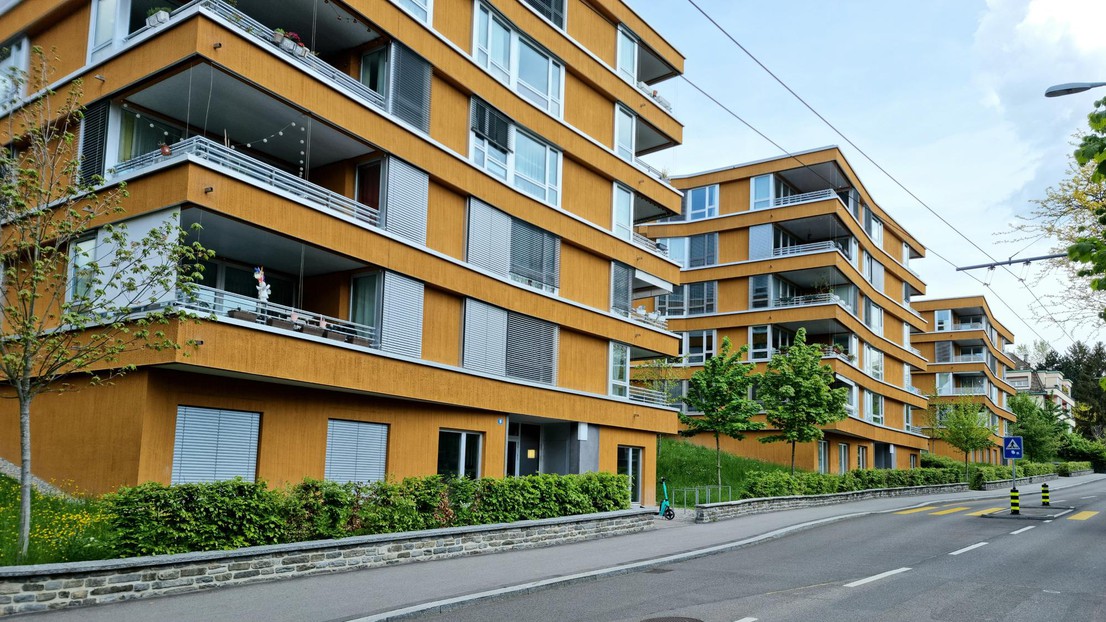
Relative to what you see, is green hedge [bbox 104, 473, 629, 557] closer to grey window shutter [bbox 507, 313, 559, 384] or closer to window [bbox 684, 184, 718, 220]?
grey window shutter [bbox 507, 313, 559, 384]

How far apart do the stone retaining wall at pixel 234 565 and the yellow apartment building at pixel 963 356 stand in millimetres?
66654

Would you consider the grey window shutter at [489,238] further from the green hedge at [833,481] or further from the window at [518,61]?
the green hedge at [833,481]

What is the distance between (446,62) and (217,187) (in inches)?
326

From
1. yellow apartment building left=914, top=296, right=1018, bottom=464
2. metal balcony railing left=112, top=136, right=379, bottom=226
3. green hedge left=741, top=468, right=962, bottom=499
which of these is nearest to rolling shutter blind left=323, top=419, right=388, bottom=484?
metal balcony railing left=112, top=136, right=379, bottom=226

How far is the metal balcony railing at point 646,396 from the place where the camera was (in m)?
31.5

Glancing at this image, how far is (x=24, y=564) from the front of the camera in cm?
1112

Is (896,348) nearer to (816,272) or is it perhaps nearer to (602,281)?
(816,272)

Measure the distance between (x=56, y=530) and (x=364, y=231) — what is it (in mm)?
9267

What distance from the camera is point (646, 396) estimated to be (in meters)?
32.4

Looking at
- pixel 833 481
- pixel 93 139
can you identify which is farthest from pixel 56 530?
pixel 833 481

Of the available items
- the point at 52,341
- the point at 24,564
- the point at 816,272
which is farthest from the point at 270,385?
the point at 816,272

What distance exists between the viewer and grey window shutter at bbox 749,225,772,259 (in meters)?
46.6

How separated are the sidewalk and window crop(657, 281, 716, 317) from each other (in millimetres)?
28286

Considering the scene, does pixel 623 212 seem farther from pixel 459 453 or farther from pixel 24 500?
pixel 24 500
